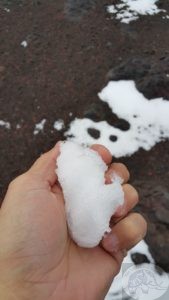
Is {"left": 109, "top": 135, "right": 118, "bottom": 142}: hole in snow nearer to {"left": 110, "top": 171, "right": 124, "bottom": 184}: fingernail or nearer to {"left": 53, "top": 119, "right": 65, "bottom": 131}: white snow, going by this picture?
{"left": 53, "top": 119, "right": 65, "bottom": 131}: white snow

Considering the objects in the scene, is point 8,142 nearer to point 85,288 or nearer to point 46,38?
point 46,38

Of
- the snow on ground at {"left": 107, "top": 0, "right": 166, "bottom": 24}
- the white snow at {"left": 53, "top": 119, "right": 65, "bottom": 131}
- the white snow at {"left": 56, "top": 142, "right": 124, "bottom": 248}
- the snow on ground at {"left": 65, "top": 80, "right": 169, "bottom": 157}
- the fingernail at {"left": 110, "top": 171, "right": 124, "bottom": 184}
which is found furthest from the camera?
the snow on ground at {"left": 107, "top": 0, "right": 166, "bottom": 24}

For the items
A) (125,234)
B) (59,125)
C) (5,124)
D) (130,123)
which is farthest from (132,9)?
(125,234)

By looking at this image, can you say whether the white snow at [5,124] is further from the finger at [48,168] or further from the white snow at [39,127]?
the finger at [48,168]

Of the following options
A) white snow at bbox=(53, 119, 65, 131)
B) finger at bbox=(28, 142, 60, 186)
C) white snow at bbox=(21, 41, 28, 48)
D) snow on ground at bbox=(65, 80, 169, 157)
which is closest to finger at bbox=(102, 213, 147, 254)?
finger at bbox=(28, 142, 60, 186)

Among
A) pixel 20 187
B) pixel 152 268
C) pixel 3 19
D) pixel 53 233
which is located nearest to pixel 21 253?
pixel 53 233

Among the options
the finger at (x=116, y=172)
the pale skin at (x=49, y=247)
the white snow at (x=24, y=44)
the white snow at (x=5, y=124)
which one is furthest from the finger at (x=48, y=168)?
the white snow at (x=24, y=44)
